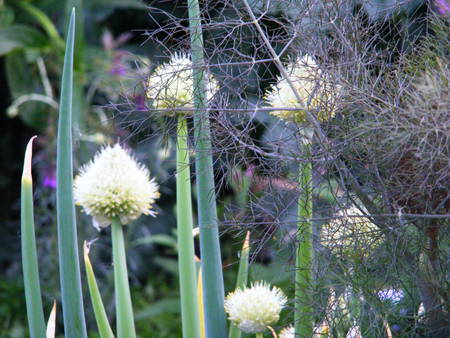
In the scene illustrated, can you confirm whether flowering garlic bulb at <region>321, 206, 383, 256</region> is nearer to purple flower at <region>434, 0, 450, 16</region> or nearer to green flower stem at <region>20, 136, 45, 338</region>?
purple flower at <region>434, 0, 450, 16</region>

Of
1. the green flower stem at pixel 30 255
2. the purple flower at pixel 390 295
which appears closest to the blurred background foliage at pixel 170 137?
the purple flower at pixel 390 295

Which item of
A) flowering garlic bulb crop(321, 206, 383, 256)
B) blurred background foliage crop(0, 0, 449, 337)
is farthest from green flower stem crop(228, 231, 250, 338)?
flowering garlic bulb crop(321, 206, 383, 256)

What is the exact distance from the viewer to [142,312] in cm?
284

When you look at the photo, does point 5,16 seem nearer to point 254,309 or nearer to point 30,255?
point 30,255

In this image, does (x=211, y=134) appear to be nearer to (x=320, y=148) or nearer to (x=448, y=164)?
(x=320, y=148)

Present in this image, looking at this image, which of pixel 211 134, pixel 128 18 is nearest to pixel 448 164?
pixel 211 134

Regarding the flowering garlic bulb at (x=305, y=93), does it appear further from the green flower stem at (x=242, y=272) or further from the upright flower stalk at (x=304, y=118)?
the green flower stem at (x=242, y=272)

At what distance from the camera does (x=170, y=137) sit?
118 centimetres

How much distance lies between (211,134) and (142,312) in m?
1.91

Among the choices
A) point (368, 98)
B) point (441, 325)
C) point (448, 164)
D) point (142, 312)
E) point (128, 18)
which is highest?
point (128, 18)

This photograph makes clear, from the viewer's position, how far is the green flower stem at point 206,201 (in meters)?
1.03

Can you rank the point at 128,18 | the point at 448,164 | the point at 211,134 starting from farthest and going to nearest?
the point at 128,18 → the point at 211,134 → the point at 448,164

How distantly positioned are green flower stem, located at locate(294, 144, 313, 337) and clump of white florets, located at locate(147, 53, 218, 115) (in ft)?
0.66

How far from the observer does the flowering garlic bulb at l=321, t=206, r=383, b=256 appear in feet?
3.15
